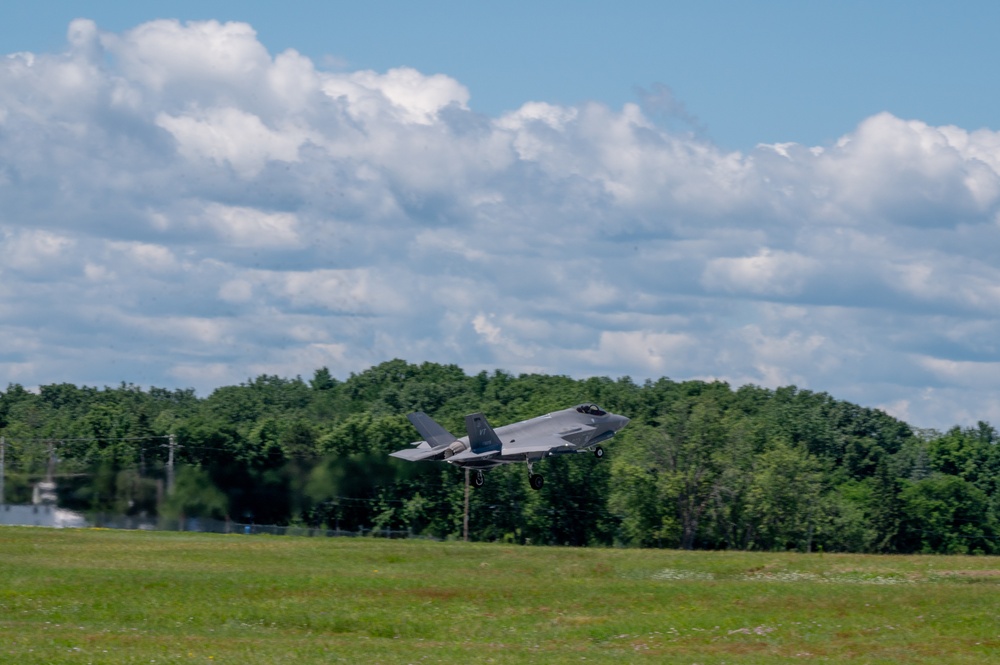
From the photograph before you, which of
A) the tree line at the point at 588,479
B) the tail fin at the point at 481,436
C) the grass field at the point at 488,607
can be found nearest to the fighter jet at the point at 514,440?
the tail fin at the point at 481,436

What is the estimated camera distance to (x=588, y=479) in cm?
10212

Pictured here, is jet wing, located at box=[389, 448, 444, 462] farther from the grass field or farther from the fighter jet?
the grass field

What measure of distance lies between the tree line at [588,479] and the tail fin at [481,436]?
61.8 feet

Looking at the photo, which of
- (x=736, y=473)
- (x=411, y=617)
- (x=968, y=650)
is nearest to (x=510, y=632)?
(x=411, y=617)

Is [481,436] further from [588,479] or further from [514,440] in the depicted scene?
[588,479]

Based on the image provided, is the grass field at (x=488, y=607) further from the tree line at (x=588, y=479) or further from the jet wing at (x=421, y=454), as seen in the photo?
the tree line at (x=588, y=479)

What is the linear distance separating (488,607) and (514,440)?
1852 centimetres

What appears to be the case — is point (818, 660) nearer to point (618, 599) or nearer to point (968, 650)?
point (968, 650)

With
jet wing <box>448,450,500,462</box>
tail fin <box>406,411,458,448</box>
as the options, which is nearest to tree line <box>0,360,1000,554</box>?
tail fin <box>406,411,458,448</box>

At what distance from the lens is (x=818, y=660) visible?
28.8 m

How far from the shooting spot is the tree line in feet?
239

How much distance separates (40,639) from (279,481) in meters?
44.5

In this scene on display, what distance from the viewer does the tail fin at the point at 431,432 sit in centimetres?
5497

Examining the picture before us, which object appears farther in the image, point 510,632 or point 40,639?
point 510,632
